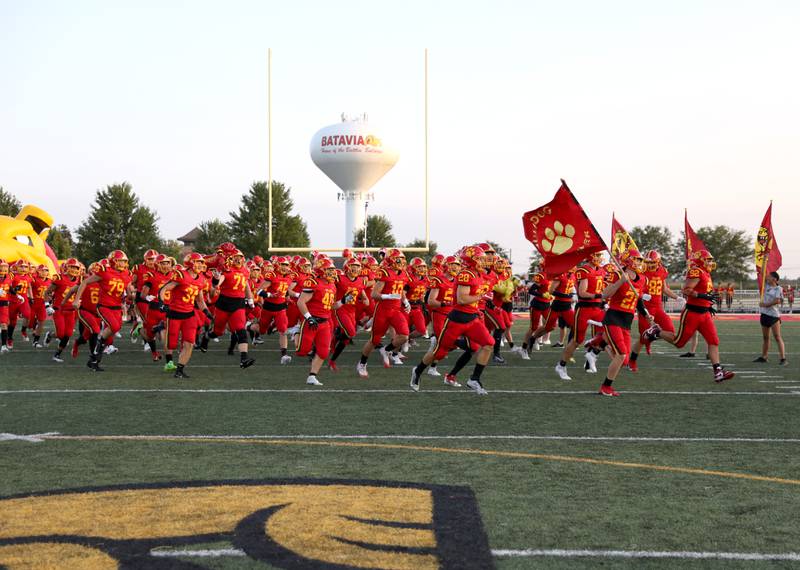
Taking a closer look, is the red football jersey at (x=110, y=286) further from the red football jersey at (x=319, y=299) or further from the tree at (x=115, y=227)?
the tree at (x=115, y=227)

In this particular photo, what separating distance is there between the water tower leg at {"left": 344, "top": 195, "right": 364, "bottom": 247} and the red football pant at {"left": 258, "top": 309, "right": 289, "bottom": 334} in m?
59.3

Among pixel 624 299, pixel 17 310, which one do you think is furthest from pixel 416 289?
pixel 17 310

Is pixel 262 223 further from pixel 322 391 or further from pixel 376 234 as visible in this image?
pixel 322 391

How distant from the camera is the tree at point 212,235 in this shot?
3007 inches

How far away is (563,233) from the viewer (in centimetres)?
1141

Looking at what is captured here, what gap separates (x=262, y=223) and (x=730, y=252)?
118 ft

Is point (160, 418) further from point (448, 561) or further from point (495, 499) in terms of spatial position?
point (448, 561)

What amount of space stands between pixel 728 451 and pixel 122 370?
9.41 meters

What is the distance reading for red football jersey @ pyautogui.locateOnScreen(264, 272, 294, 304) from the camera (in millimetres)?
17531

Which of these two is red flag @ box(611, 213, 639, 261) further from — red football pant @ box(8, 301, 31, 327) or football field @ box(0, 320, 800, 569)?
red football pant @ box(8, 301, 31, 327)

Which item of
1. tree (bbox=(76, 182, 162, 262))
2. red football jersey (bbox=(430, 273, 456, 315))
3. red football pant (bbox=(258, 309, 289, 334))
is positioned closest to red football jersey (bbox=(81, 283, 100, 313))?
red football pant (bbox=(258, 309, 289, 334))

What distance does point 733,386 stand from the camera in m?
12.2

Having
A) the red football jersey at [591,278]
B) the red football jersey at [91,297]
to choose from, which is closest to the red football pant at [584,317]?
the red football jersey at [591,278]

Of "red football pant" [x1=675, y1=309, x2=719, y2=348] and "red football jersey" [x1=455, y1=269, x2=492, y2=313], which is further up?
"red football jersey" [x1=455, y1=269, x2=492, y2=313]
